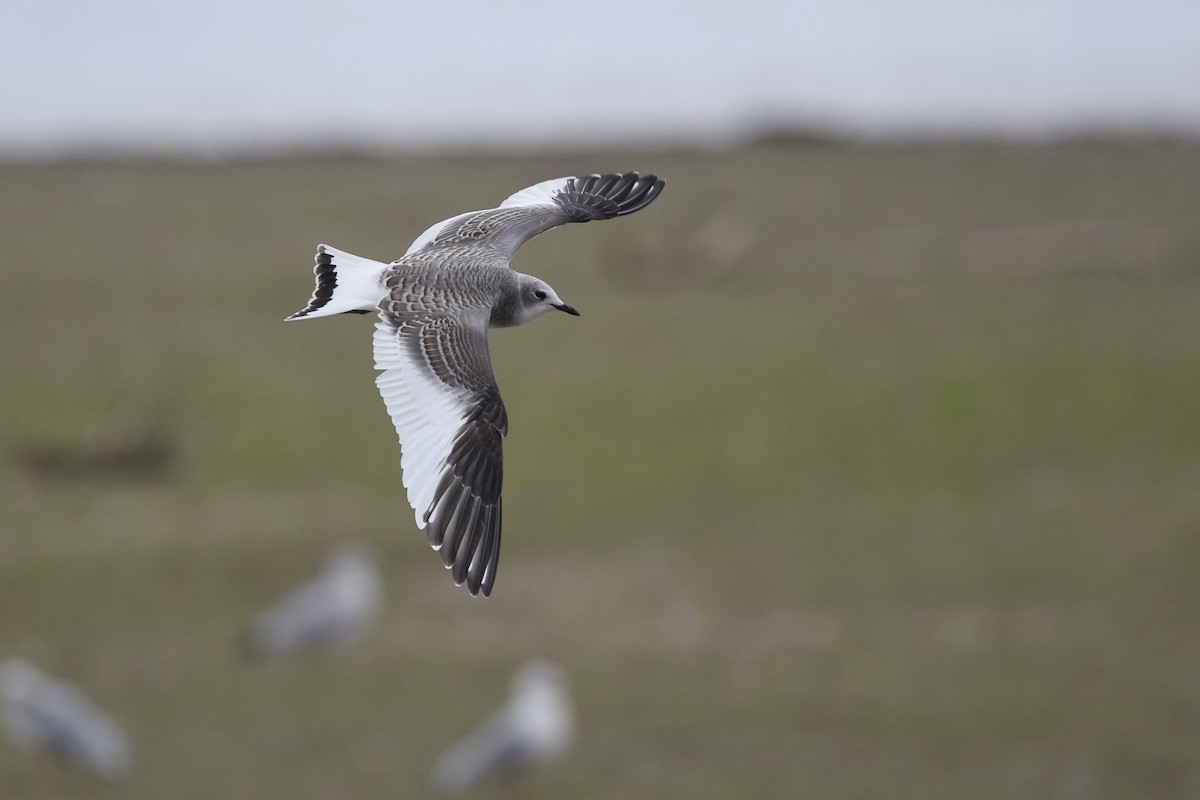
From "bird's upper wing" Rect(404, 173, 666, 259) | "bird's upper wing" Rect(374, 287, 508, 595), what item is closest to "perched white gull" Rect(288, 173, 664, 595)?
"bird's upper wing" Rect(374, 287, 508, 595)

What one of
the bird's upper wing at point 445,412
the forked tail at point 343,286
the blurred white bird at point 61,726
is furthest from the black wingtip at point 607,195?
the blurred white bird at point 61,726

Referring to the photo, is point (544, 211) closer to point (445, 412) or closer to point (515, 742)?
point (445, 412)

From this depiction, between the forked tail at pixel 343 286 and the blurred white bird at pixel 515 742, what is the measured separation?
369 inches

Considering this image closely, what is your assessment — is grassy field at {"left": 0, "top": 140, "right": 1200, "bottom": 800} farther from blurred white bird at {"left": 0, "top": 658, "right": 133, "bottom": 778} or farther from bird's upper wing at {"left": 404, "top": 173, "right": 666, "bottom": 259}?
bird's upper wing at {"left": 404, "top": 173, "right": 666, "bottom": 259}

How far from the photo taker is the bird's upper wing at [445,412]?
7008 mm

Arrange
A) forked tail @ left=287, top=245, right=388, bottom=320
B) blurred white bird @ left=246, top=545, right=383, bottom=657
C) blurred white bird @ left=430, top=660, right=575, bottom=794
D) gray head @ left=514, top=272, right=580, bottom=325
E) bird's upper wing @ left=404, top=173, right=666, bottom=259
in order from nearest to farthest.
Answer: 1. forked tail @ left=287, top=245, right=388, bottom=320
2. gray head @ left=514, top=272, right=580, bottom=325
3. bird's upper wing @ left=404, top=173, right=666, bottom=259
4. blurred white bird @ left=430, top=660, right=575, bottom=794
5. blurred white bird @ left=246, top=545, right=383, bottom=657

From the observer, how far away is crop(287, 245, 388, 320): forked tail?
7.28 meters

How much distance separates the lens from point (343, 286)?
7.61 m

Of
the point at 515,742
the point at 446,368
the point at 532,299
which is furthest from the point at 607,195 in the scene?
the point at 515,742

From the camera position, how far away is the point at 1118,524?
22.7m

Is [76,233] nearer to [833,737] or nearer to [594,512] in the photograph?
[594,512]

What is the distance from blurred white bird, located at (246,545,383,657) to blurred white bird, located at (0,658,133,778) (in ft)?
6.99

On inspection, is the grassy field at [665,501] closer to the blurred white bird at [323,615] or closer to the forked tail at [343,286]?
the blurred white bird at [323,615]

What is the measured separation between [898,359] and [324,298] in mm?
18851
